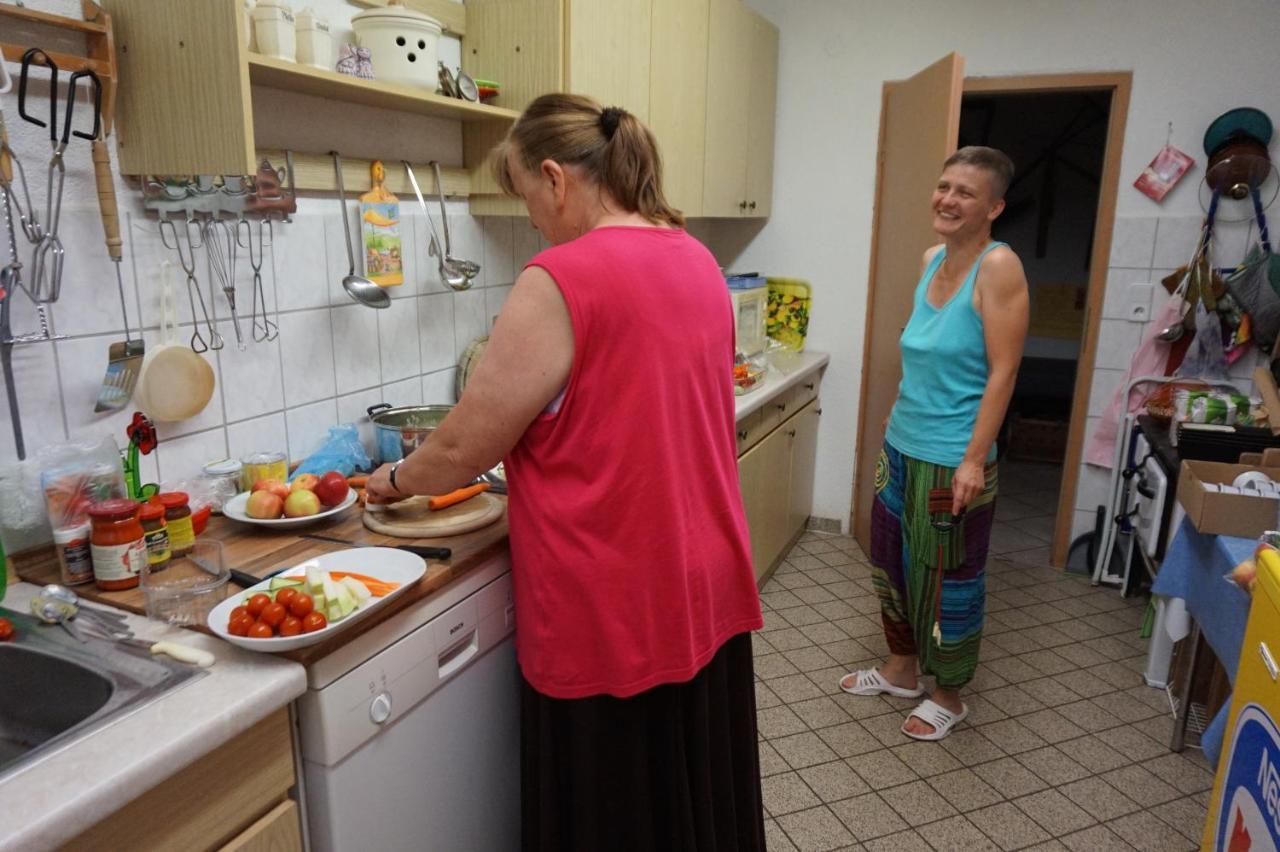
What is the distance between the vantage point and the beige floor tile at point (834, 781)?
203 centimetres

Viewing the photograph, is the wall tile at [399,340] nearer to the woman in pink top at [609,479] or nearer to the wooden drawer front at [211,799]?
the woman in pink top at [609,479]

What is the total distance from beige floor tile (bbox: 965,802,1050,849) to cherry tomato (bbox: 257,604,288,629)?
166 cm

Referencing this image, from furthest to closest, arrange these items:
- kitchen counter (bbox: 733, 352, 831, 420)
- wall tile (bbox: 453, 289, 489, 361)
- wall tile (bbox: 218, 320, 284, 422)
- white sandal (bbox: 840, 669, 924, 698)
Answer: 1. kitchen counter (bbox: 733, 352, 831, 420)
2. white sandal (bbox: 840, 669, 924, 698)
3. wall tile (bbox: 453, 289, 489, 361)
4. wall tile (bbox: 218, 320, 284, 422)

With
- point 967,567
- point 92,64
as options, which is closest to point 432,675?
point 92,64

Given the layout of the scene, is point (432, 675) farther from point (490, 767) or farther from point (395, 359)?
point (395, 359)

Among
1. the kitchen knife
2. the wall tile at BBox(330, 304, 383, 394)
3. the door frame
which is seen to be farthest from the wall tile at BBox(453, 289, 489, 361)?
the door frame

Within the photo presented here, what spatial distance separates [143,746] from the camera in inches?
33.7

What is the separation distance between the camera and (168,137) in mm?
1305

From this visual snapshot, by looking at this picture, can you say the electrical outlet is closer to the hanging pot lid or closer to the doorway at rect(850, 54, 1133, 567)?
the doorway at rect(850, 54, 1133, 567)

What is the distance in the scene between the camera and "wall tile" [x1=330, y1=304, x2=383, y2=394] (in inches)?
71.0

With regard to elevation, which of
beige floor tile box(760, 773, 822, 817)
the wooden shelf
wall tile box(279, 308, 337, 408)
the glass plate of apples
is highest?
the wooden shelf

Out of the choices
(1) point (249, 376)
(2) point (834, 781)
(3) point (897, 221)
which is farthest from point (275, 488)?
(3) point (897, 221)

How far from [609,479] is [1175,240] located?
109 inches

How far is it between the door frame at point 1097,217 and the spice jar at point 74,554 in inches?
124
